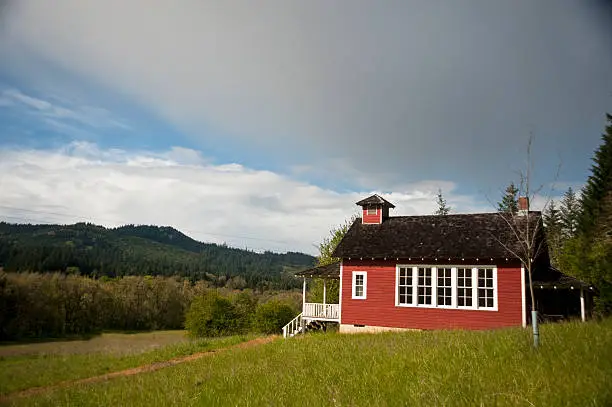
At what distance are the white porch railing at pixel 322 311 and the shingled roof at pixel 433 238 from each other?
3.51 metres

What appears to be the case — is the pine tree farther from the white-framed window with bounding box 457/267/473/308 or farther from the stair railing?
the stair railing

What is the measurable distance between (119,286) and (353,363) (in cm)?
5358

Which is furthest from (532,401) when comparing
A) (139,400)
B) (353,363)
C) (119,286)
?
(119,286)

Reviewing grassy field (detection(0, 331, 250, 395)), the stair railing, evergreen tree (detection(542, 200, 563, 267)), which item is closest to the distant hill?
grassy field (detection(0, 331, 250, 395))

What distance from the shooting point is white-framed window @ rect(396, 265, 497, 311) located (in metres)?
20.0

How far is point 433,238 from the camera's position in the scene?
22.3 meters

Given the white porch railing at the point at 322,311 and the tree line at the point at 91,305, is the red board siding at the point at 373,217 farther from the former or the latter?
the tree line at the point at 91,305

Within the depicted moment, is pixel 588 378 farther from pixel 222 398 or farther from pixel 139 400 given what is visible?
pixel 139 400

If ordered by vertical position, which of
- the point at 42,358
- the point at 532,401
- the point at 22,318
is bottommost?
the point at 42,358

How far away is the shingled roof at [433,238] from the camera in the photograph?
20.5 metres

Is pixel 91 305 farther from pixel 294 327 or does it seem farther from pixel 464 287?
pixel 464 287

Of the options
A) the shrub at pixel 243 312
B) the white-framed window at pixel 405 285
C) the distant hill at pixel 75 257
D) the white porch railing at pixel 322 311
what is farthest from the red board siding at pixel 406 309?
the shrub at pixel 243 312

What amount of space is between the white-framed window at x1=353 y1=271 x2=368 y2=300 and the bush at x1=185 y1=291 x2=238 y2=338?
21382mm

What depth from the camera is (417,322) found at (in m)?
20.9
